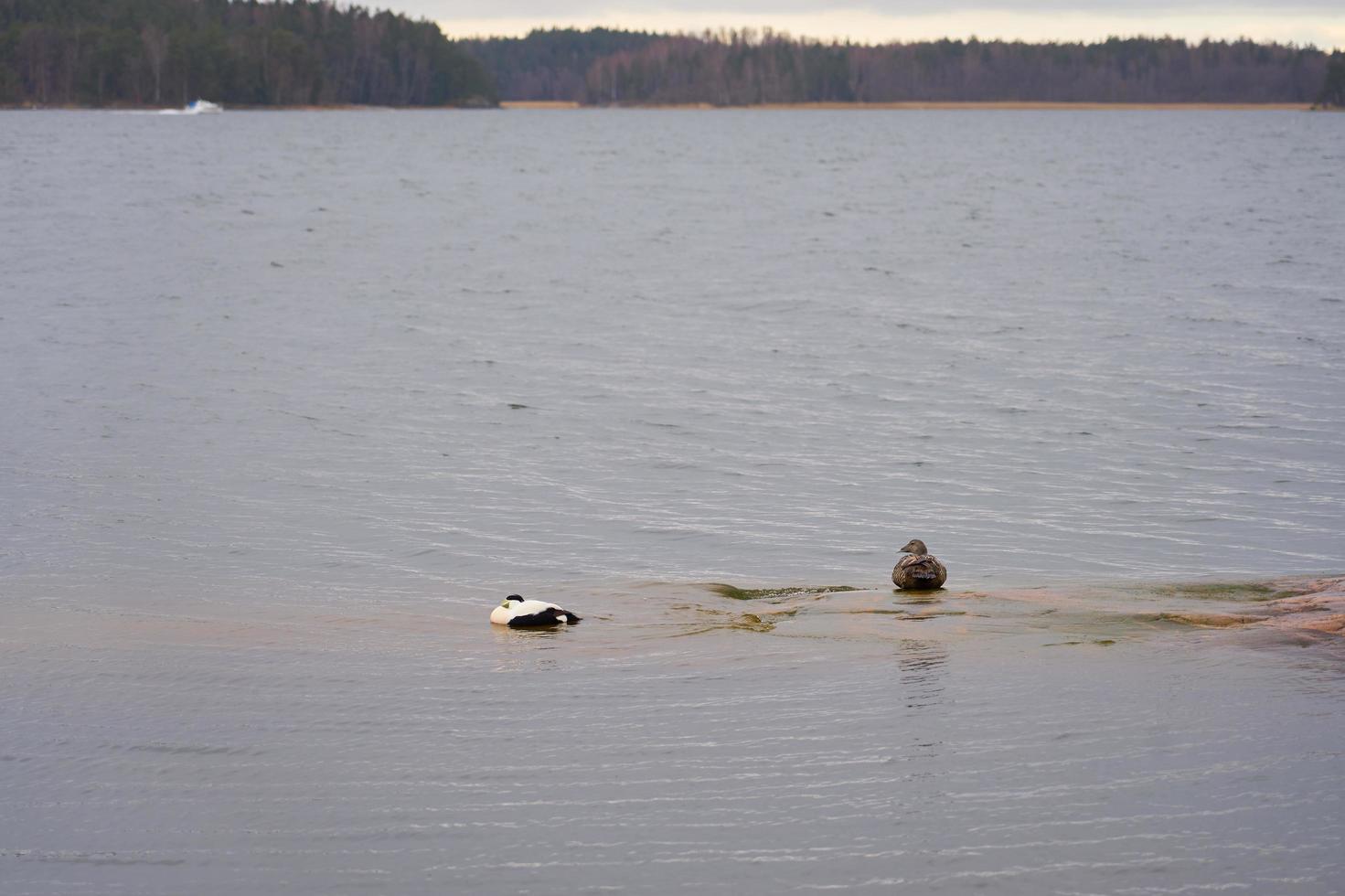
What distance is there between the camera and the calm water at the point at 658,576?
21.2 feet

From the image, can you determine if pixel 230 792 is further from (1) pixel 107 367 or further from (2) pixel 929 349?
(2) pixel 929 349

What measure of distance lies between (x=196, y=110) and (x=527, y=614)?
594 ft

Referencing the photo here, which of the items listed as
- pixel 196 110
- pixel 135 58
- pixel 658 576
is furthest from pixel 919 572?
pixel 135 58

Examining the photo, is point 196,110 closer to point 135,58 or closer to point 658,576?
point 135,58

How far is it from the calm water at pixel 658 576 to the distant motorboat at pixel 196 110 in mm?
149312

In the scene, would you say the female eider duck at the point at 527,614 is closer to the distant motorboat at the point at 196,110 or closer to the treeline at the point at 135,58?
the distant motorboat at the point at 196,110

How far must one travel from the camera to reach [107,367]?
21.8 metres

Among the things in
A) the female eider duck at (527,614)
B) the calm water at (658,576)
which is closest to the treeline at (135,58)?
the calm water at (658,576)

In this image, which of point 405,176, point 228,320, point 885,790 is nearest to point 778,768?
point 885,790


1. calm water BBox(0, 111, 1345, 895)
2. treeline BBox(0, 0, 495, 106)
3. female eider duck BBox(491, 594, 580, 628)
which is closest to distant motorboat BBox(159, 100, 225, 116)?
treeline BBox(0, 0, 495, 106)

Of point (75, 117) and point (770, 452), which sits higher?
point (75, 117)

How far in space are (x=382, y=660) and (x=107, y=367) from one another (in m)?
14.5

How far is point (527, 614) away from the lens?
9617mm

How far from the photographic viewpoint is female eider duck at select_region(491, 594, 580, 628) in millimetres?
9617
